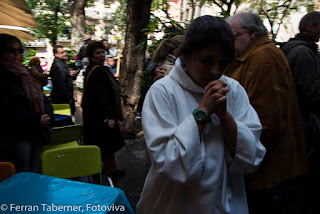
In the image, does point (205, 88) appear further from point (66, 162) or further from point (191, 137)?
point (66, 162)

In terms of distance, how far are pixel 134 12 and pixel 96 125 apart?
9.65 ft

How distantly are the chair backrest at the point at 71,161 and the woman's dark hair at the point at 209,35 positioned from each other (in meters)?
1.82

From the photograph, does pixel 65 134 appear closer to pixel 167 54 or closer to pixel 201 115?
pixel 167 54

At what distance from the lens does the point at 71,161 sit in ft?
8.80

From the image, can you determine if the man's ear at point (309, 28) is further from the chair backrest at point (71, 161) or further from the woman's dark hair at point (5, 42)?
the woman's dark hair at point (5, 42)

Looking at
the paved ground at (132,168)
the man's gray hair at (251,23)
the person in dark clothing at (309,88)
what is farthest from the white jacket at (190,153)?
the paved ground at (132,168)

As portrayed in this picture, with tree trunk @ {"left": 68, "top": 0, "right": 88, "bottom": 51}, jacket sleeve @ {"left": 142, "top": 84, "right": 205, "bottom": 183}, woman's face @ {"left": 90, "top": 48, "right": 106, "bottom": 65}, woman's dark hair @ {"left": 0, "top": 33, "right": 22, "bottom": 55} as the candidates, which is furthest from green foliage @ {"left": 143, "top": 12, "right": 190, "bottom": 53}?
tree trunk @ {"left": 68, "top": 0, "right": 88, "bottom": 51}

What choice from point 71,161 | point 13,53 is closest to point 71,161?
point 71,161

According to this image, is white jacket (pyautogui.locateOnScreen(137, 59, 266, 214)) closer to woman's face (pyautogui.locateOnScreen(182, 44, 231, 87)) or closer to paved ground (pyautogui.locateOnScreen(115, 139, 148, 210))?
woman's face (pyautogui.locateOnScreen(182, 44, 231, 87))

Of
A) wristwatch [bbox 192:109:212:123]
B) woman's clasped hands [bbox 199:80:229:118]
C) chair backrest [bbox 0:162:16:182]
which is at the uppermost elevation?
woman's clasped hands [bbox 199:80:229:118]

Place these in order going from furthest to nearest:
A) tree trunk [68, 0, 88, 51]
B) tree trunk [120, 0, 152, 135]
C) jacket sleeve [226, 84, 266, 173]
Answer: tree trunk [68, 0, 88, 51], tree trunk [120, 0, 152, 135], jacket sleeve [226, 84, 266, 173]

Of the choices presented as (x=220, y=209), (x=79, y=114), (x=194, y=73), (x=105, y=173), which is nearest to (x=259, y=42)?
(x=194, y=73)

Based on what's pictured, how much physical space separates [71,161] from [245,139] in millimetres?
1927

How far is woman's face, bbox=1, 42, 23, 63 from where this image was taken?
9.29 feet
